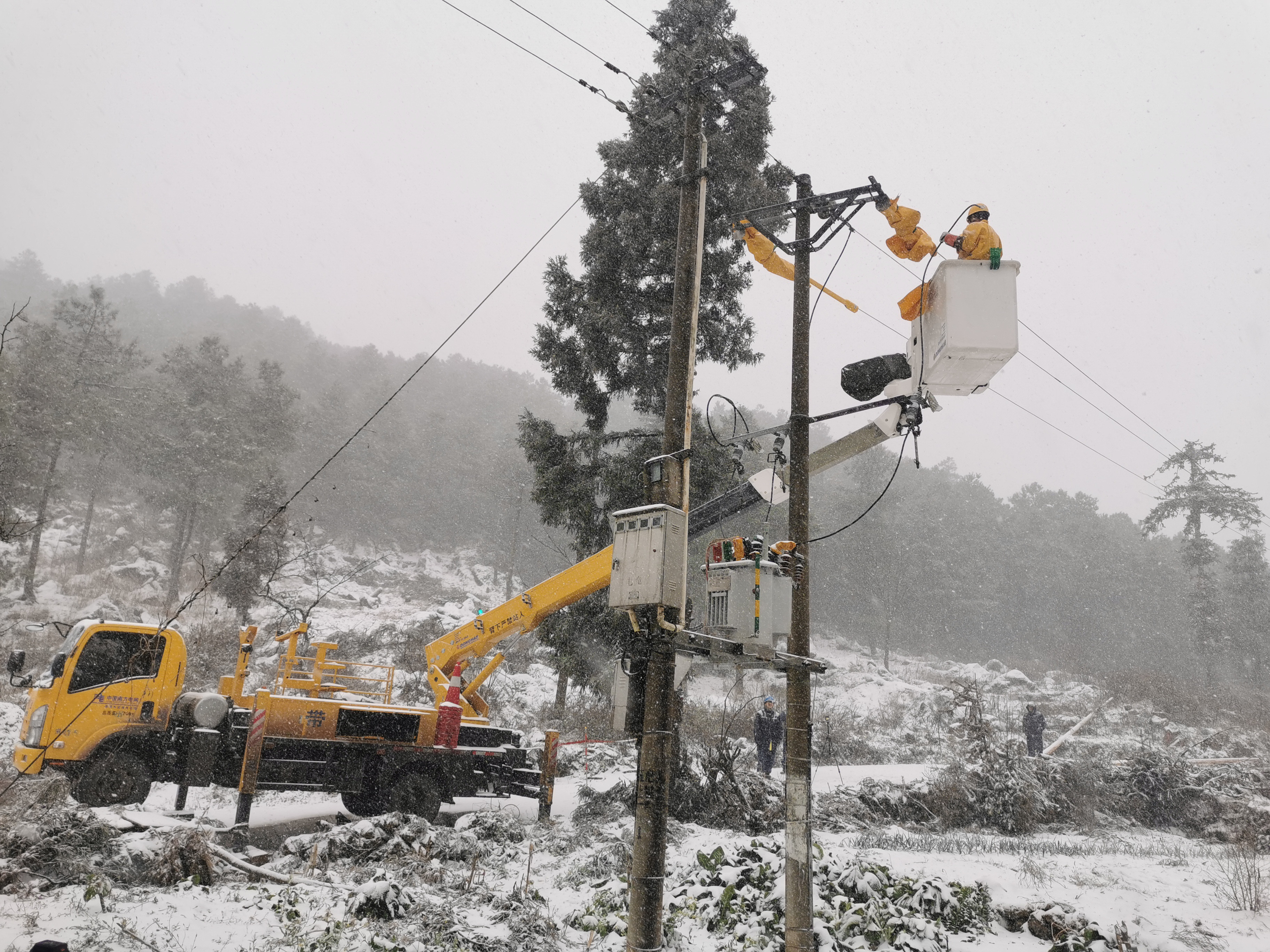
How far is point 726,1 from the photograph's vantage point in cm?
1580

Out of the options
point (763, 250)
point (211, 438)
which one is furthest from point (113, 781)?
point (211, 438)

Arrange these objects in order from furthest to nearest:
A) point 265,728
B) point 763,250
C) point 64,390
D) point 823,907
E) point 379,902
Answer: point 64,390
point 265,728
point 763,250
point 823,907
point 379,902

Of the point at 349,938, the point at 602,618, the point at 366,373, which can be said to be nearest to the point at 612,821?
the point at 602,618

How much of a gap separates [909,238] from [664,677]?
14.9 ft

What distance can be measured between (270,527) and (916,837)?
23.7 metres

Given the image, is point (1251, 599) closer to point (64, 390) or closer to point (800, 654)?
point (800, 654)

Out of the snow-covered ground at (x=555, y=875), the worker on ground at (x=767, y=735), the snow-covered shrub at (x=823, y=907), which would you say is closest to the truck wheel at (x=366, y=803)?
the snow-covered ground at (x=555, y=875)

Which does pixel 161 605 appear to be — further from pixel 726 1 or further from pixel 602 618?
pixel 726 1

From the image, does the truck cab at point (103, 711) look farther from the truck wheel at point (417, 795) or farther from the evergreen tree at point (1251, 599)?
the evergreen tree at point (1251, 599)

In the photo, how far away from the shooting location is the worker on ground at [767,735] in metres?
15.6

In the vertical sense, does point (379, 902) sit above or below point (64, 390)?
below

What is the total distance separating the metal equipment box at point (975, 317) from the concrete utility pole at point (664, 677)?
2.18 meters

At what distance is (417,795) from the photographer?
11539mm

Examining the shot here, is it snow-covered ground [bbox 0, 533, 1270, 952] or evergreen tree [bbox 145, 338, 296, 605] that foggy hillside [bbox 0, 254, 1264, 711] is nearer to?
evergreen tree [bbox 145, 338, 296, 605]
